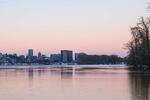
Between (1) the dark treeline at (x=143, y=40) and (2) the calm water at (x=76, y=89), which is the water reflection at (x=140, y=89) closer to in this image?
(2) the calm water at (x=76, y=89)

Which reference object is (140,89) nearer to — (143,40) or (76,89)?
(76,89)

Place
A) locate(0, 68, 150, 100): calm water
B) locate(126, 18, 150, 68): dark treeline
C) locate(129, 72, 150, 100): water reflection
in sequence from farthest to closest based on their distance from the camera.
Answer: locate(126, 18, 150, 68): dark treeline → locate(0, 68, 150, 100): calm water → locate(129, 72, 150, 100): water reflection

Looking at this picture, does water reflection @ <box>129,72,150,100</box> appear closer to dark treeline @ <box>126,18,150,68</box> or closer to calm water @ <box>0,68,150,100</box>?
calm water @ <box>0,68,150,100</box>

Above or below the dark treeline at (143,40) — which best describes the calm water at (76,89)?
below

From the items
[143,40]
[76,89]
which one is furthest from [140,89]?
[143,40]

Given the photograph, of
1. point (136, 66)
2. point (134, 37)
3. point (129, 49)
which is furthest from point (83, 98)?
point (129, 49)

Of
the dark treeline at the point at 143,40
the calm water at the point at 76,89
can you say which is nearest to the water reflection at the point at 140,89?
the calm water at the point at 76,89

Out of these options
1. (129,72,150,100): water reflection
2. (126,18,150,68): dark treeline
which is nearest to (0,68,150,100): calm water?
(129,72,150,100): water reflection

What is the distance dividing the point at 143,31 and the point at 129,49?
31.1m

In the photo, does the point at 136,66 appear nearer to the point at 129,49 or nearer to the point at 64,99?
the point at 129,49

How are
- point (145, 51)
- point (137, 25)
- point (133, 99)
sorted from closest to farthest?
1. point (133, 99)
2. point (145, 51)
3. point (137, 25)

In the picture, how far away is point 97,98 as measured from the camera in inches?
1133

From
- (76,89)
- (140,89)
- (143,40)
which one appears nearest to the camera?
(140,89)

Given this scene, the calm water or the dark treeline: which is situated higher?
Result: the dark treeline
